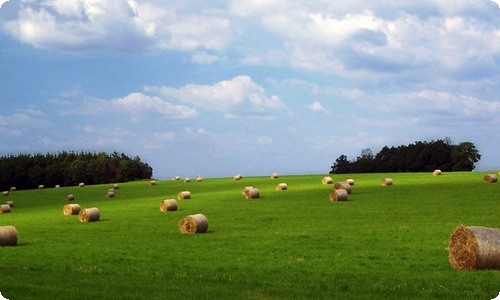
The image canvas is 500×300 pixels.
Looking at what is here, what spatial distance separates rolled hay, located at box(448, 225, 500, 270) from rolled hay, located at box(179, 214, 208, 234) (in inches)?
592

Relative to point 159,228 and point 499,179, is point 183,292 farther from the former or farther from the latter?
point 499,179

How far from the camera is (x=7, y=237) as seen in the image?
106ft

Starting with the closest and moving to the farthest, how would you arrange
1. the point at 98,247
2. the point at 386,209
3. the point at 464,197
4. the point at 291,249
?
the point at 291,249 < the point at 98,247 < the point at 386,209 < the point at 464,197

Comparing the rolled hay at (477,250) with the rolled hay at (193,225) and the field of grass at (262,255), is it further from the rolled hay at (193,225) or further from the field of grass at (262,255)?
the rolled hay at (193,225)

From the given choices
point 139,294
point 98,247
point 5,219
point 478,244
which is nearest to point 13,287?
point 139,294

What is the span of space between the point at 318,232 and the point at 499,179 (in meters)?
39.8

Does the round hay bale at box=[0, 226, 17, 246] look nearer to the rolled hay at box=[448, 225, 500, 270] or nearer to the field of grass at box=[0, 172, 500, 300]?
the field of grass at box=[0, 172, 500, 300]

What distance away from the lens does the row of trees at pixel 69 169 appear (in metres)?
141

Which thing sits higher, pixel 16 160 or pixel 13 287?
pixel 16 160

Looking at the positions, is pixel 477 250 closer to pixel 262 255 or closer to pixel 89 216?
pixel 262 255

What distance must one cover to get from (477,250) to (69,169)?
128 meters

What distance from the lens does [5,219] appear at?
177 ft

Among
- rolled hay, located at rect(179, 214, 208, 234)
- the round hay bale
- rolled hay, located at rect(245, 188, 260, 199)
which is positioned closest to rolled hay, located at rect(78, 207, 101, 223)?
rolled hay, located at rect(179, 214, 208, 234)

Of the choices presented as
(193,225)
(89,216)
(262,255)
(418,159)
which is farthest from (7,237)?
(418,159)
